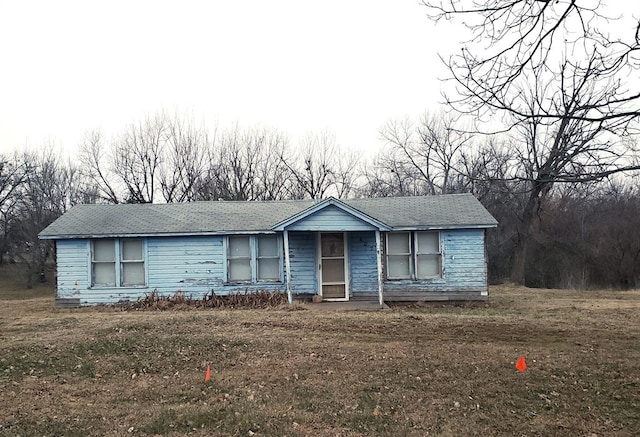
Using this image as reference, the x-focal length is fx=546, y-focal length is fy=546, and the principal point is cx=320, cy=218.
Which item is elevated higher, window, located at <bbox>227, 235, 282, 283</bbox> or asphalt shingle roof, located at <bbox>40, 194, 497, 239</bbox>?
asphalt shingle roof, located at <bbox>40, 194, 497, 239</bbox>

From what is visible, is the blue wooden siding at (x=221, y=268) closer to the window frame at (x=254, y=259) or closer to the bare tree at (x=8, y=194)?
the window frame at (x=254, y=259)

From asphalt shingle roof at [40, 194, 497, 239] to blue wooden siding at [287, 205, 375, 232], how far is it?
39.8 inches

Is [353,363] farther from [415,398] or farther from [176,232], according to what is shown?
[176,232]

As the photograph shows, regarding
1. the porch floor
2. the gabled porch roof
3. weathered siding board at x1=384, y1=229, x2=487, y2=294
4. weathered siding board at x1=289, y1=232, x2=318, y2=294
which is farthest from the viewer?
weathered siding board at x1=289, y1=232, x2=318, y2=294

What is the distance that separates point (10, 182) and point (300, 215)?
125 ft

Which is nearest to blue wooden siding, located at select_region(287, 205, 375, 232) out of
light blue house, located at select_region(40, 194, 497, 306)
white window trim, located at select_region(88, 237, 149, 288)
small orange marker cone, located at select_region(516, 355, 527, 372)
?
light blue house, located at select_region(40, 194, 497, 306)

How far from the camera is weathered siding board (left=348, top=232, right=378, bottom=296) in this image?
16719mm

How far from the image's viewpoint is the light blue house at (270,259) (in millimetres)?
16547

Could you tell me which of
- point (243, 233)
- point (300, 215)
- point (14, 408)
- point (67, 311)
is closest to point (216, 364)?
point (14, 408)

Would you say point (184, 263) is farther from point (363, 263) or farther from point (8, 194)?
point (8, 194)

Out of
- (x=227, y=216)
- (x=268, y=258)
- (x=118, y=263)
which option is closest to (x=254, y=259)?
(x=268, y=258)

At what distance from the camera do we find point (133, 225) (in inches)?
678

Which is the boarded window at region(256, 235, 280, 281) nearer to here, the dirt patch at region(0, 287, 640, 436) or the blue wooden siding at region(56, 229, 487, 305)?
the blue wooden siding at region(56, 229, 487, 305)

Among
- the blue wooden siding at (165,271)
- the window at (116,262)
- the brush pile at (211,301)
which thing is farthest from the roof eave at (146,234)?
the brush pile at (211,301)
